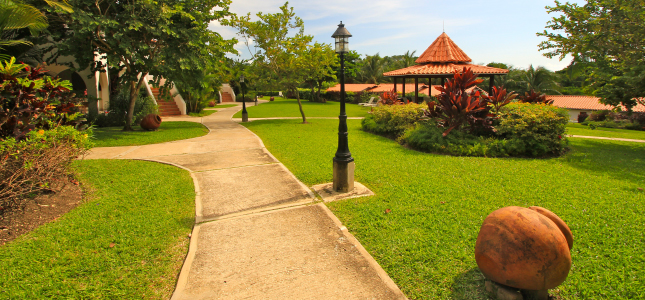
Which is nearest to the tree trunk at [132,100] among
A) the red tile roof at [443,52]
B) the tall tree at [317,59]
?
the tall tree at [317,59]

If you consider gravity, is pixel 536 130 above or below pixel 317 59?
below

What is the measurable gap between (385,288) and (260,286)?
3.97ft

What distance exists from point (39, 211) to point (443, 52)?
1857cm

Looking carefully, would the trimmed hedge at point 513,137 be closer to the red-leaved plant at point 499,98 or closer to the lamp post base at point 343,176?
the red-leaved plant at point 499,98

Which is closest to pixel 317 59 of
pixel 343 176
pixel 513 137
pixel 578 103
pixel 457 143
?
pixel 457 143

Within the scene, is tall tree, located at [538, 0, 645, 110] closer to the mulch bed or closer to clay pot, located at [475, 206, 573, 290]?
clay pot, located at [475, 206, 573, 290]

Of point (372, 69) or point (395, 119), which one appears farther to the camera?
point (372, 69)

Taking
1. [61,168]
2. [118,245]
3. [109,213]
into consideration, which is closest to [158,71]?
[61,168]

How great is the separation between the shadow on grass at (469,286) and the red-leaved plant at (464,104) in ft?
Answer: 21.2

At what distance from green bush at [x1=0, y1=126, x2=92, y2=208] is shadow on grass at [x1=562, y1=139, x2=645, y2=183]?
1000 cm

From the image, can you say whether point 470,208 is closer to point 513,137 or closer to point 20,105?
point 513,137

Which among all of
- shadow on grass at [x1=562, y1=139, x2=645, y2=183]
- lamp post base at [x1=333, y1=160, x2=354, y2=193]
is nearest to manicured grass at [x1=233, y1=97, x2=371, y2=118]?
shadow on grass at [x1=562, y1=139, x2=645, y2=183]

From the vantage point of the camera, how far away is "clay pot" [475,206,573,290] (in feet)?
8.75

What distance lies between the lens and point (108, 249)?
3.94 metres
